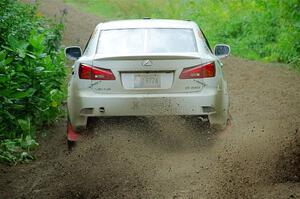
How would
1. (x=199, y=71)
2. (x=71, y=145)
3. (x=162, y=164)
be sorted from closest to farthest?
(x=162, y=164) → (x=199, y=71) → (x=71, y=145)

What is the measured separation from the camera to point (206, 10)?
22.3m

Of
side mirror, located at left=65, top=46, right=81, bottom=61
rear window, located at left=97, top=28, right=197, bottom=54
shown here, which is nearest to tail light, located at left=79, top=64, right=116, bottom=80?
rear window, located at left=97, top=28, right=197, bottom=54

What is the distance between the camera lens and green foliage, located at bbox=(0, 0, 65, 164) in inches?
282

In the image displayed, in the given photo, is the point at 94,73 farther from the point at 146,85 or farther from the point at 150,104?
the point at 150,104

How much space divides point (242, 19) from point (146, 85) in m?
13.2

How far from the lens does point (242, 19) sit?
1903 centimetres

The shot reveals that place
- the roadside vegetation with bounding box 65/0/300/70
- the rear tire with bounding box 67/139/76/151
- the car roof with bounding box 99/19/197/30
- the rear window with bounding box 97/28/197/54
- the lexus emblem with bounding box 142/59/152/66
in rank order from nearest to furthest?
1. the lexus emblem with bounding box 142/59/152/66
2. the rear window with bounding box 97/28/197/54
3. the rear tire with bounding box 67/139/76/151
4. the car roof with bounding box 99/19/197/30
5. the roadside vegetation with bounding box 65/0/300/70

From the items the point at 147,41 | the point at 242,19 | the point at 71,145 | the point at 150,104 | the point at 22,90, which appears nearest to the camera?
the point at 150,104

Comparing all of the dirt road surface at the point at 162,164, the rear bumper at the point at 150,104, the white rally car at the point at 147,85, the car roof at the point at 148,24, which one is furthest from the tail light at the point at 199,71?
the car roof at the point at 148,24

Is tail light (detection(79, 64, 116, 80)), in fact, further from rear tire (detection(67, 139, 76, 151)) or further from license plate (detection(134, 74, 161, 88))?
rear tire (detection(67, 139, 76, 151))

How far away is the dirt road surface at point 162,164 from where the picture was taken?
551 centimetres

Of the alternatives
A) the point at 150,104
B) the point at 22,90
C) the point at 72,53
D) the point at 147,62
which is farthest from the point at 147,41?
the point at 22,90

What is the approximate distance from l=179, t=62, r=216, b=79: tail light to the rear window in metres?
0.41

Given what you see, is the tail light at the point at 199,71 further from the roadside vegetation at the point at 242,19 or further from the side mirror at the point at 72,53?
the roadside vegetation at the point at 242,19
